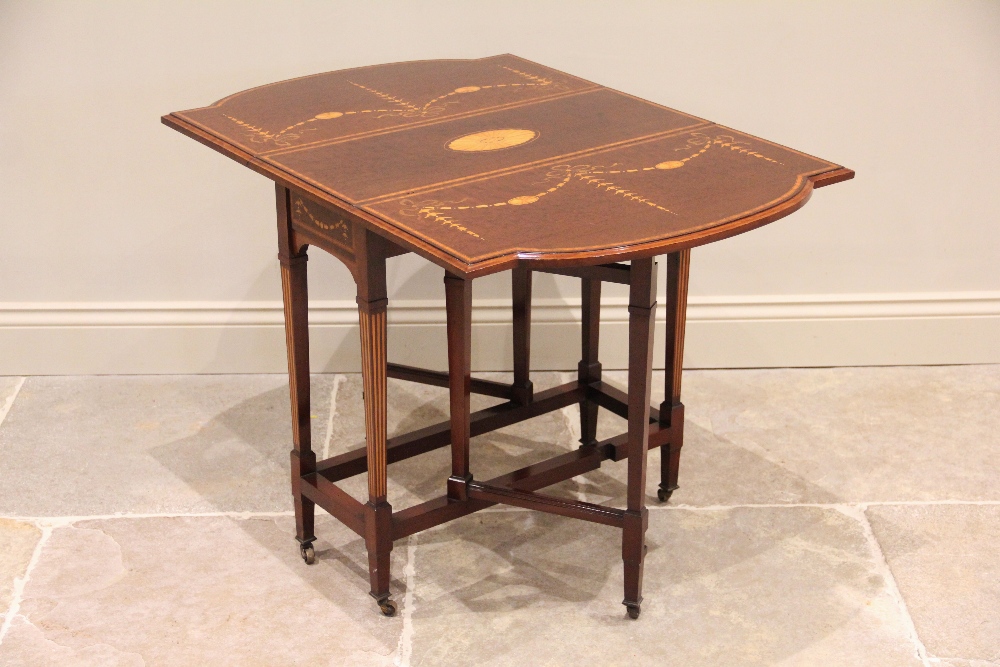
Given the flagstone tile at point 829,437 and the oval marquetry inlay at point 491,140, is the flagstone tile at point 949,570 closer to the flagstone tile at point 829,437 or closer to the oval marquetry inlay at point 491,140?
the flagstone tile at point 829,437

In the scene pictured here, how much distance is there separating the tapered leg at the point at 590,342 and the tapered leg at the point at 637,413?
1.51 feet

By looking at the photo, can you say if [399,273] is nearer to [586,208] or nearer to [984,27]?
[586,208]

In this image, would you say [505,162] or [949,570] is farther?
[949,570]

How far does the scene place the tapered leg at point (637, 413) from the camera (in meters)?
2.51

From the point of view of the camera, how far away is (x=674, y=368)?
3.07 meters

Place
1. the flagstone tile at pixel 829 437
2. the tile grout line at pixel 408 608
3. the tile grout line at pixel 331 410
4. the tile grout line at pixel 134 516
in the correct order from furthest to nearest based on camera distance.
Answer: the tile grout line at pixel 331 410
the flagstone tile at pixel 829 437
the tile grout line at pixel 134 516
the tile grout line at pixel 408 608

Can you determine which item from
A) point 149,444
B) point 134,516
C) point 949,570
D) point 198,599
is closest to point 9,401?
point 149,444

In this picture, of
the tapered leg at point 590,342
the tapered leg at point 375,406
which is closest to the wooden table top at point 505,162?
the tapered leg at point 375,406

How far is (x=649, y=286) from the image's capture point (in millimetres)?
2488

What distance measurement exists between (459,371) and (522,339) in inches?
20.1

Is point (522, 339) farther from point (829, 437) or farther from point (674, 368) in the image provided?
point (829, 437)

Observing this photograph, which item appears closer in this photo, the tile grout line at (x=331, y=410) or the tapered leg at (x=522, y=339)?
the tapered leg at (x=522, y=339)

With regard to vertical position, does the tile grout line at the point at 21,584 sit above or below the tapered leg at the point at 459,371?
below

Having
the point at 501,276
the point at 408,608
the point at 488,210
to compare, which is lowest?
the point at 408,608
